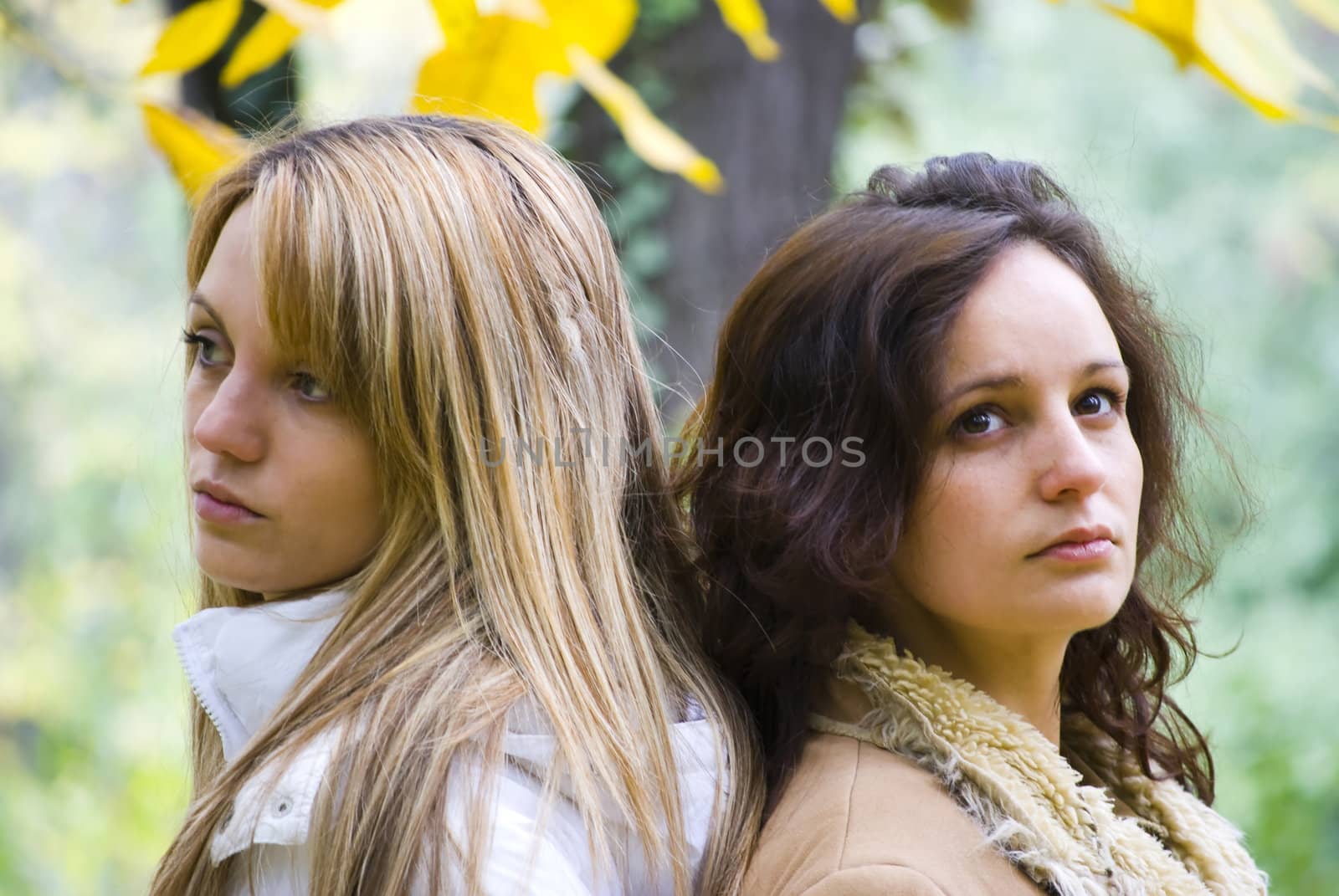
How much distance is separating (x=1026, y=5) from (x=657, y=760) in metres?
7.48

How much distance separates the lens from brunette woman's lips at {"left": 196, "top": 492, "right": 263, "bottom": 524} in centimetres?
170

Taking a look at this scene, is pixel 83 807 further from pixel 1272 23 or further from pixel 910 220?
pixel 1272 23

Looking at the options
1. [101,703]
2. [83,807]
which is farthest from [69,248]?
[83,807]

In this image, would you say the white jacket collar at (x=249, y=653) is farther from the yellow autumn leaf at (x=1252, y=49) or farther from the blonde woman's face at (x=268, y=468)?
the yellow autumn leaf at (x=1252, y=49)

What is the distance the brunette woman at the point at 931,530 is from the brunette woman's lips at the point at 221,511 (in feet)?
1.91

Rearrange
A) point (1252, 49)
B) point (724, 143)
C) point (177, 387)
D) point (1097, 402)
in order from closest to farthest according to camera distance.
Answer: point (1252, 49) < point (1097, 402) < point (724, 143) < point (177, 387)

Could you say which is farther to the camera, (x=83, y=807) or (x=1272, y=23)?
(x=83, y=807)

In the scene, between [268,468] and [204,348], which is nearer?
[268,468]

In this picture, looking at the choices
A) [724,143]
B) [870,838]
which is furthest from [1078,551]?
[724,143]

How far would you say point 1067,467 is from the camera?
1608 millimetres

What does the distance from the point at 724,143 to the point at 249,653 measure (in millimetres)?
2224

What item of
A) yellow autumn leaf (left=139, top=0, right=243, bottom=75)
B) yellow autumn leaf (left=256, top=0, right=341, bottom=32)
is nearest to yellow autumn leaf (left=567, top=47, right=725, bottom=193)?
yellow autumn leaf (left=256, top=0, right=341, bottom=32)

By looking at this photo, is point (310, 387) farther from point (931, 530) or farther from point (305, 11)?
point (931, 530)

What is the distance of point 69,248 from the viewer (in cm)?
745
